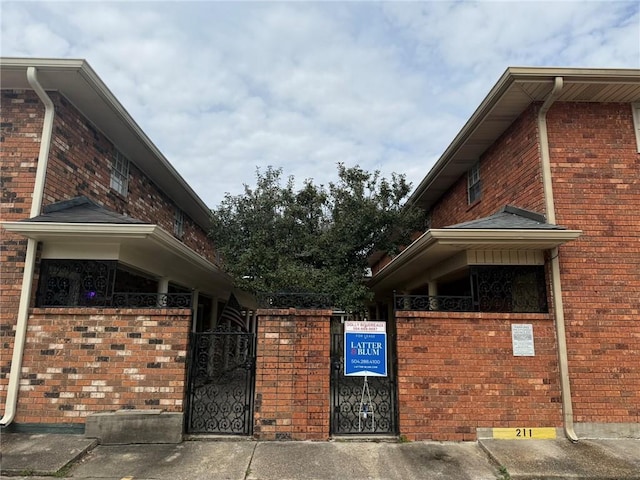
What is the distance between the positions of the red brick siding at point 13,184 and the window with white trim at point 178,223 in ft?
20.2

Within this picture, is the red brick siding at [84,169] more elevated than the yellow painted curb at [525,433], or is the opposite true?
the red brick siding at [84,169]

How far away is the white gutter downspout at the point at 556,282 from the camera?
5695 millimetres

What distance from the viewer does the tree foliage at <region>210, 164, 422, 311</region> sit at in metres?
10.1

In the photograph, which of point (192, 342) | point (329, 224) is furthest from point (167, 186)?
point (192, 342)

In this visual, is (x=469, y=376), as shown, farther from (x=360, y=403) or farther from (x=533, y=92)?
(x=533, y=92)

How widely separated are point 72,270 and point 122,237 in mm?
1347

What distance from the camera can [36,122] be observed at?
21.9 feet

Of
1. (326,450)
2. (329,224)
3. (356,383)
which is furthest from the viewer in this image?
(329,224)

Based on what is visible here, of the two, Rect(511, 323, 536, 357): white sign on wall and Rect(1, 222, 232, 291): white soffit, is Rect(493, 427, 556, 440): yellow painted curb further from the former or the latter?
Rect(1, 222, 232, 291): white soffit

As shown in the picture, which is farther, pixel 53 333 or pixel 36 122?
pixel 36 122

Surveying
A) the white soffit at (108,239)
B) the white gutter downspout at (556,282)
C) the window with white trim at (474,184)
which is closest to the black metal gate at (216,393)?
the white soffit at (108,239)

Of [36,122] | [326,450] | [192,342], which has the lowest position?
[326,450]

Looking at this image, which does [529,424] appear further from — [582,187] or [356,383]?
[582,187]

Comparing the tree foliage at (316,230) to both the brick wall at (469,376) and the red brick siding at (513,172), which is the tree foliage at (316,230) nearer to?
the red brick siding at (513,172)
